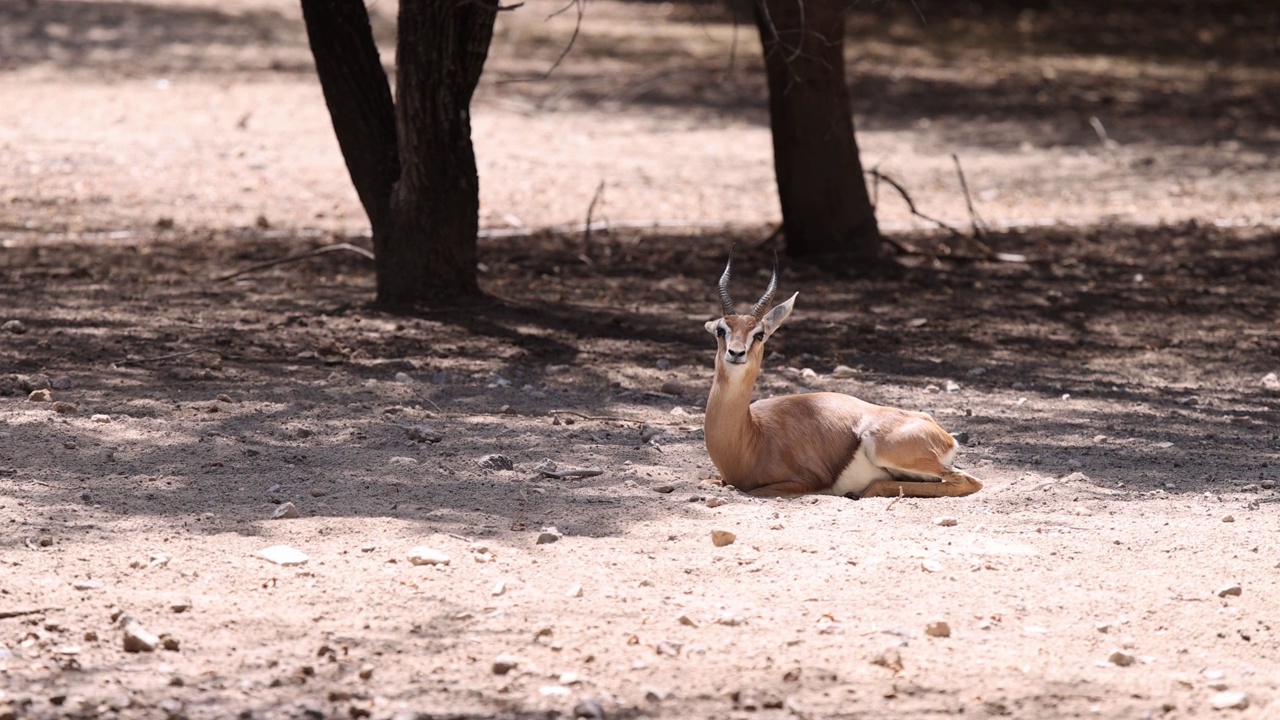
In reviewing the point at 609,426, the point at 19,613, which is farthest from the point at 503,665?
the point at 609,426

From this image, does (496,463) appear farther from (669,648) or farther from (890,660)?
(890,660)

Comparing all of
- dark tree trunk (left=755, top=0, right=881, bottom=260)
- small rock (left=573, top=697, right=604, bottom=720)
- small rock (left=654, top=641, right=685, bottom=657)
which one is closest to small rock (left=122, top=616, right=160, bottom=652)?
small rock (left=573, top=697, right=604, bottom=720)

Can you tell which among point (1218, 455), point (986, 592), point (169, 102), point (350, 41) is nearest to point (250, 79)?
point (169, 102)

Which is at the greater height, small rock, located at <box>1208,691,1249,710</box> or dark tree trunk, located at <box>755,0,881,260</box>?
dark tree trunk, located at <box>755,0,881,260</box>

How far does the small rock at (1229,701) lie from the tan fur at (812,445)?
209 cm

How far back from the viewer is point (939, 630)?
186 inches

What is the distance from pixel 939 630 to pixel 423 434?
296cm

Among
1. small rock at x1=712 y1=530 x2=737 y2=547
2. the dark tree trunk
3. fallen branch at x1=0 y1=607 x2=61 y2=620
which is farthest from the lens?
the dark tree trunk

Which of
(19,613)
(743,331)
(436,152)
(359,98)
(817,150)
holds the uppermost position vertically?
(359,98)

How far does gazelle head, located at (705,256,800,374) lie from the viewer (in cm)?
612

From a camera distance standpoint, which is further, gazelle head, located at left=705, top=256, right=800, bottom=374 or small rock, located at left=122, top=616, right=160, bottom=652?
gazelle head, located at left=705, top=256, right=800, bottom=374

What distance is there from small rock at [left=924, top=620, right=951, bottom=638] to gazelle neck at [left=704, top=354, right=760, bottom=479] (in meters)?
1.75

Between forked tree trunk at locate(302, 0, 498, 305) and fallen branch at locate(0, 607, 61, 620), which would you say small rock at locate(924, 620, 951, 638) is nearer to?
fallen branch at locate(0, 607, 61, 620)

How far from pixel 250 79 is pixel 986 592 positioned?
15190 mm
